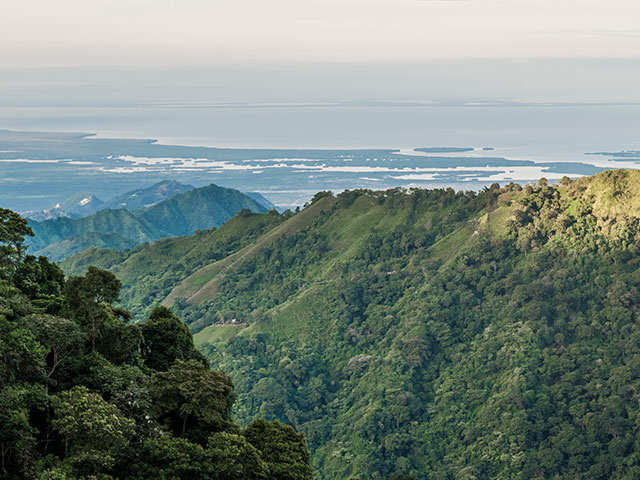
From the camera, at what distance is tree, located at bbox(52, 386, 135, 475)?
1080 inches

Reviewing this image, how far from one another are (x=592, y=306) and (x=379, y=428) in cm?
2032

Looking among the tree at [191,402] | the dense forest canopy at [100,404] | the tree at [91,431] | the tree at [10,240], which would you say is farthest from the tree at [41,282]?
the tree at [91,431]

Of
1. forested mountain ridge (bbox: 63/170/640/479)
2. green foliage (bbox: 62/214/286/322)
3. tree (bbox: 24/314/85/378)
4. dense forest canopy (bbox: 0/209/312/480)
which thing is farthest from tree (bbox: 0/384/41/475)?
green foliage (bbox: 62/214/286/322)

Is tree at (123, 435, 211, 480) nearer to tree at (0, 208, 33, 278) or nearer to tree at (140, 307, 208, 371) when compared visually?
tree at (140, 307, 208, 371)

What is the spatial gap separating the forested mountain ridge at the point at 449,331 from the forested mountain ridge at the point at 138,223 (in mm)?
63862

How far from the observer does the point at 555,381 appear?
61906 millimetres

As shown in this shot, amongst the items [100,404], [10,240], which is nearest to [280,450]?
[100,404]

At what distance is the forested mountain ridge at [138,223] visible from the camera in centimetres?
15112

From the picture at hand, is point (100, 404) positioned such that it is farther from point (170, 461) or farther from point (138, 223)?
point (138, 223)

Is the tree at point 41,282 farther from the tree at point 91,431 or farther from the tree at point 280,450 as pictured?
the tree at point 280,450

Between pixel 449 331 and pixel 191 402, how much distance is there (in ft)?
136

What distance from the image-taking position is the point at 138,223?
171375 millimetres

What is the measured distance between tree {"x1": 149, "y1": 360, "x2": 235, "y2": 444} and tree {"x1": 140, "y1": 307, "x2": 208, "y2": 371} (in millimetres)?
5994

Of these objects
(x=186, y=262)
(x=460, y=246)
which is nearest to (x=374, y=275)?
(x=460, y=246)
